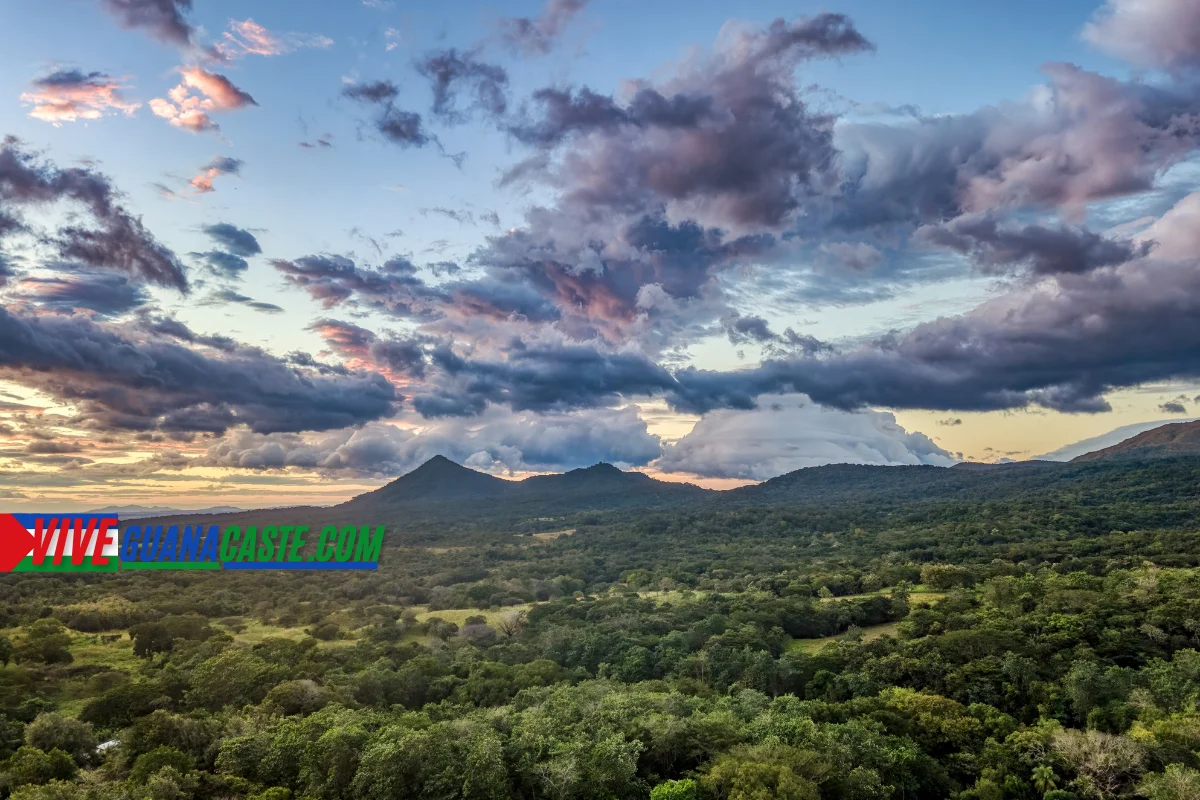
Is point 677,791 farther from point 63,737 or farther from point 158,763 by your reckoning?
point 63,737

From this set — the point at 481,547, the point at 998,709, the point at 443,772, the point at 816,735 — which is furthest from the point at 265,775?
the point at 481,547

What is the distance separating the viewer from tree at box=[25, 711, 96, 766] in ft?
114

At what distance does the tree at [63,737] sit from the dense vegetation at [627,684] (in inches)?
4.2

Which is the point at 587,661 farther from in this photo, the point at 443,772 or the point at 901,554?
the point at 901,554

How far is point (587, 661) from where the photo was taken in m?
61.4

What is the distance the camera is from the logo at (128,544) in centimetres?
8106

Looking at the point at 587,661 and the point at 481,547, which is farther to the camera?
the point at 481,547

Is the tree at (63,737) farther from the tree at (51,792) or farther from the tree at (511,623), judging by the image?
the tree at (511,623)

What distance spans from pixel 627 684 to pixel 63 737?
1436 inches

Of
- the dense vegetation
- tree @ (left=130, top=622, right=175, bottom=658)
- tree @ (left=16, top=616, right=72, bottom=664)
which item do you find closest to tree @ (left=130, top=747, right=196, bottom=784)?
the dense vegetation

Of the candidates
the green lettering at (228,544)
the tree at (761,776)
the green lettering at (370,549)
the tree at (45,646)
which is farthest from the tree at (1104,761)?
the green lettering at (228,544)

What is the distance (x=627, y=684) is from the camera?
53.0m

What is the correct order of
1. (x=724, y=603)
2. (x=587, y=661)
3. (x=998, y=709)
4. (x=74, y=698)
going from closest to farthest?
(x=998, y=709) → (x=74, y=698) → (x=587, y=661) → (x=724, y=603)

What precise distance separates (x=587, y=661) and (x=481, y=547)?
99230mm
